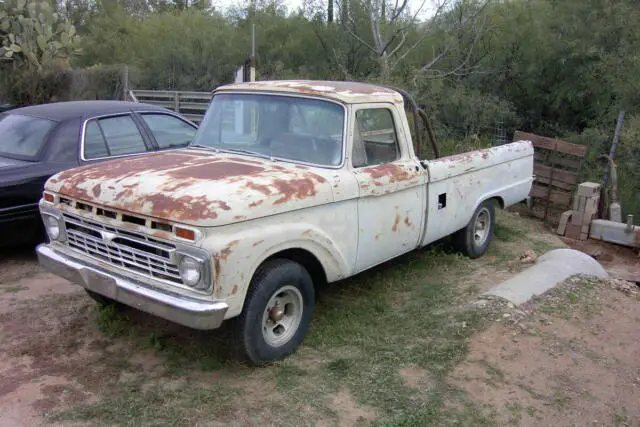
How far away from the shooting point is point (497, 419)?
3461 mm

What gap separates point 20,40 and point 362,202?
56.5 feet

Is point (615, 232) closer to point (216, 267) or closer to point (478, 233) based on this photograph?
point (478, 233)

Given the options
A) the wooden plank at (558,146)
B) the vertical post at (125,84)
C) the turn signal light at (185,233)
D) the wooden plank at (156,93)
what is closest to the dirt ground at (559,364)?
the turn signal light at (185,233)

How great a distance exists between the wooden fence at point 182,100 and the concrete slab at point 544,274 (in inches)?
360

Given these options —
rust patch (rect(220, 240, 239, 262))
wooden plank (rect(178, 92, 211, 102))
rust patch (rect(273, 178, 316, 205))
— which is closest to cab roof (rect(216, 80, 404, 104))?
rust patch (rect(273, 178, 316, 205))

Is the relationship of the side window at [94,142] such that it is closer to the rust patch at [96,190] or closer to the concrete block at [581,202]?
the rust patch at [96,190]

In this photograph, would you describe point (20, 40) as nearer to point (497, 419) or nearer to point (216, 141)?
point (216, 141)

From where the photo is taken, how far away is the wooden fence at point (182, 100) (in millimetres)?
13422

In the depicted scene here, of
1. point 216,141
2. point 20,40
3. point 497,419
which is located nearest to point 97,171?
point 216,141

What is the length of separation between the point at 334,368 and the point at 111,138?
375cm

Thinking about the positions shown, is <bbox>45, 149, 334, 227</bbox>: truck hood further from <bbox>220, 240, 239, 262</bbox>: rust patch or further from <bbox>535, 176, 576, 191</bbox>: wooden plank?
<bbox>535, 176, 576, 191</bbox>: wooden plank

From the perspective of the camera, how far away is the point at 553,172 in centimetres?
957

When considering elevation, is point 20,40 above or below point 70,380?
above

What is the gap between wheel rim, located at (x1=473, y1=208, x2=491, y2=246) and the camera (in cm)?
648
